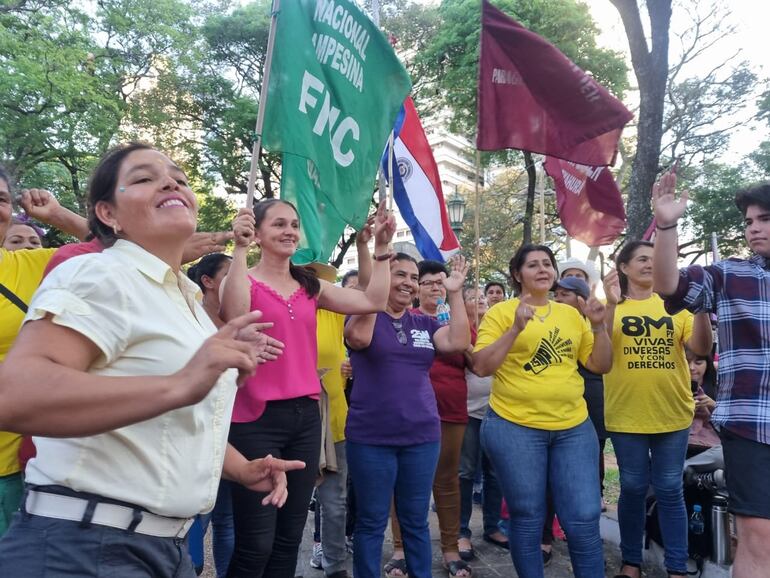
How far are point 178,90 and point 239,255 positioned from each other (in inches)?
718

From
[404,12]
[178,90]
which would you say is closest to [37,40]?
[178,90]

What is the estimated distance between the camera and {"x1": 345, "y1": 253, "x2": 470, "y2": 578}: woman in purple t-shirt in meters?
3.44

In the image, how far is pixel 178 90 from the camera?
1886 cm

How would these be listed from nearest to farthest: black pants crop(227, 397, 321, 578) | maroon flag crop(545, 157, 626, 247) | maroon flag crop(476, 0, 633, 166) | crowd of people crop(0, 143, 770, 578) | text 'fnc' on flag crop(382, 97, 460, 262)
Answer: crowd of people crop(0, 143, 770, 578)
black pants crop(227, 397, 321, 578)
maroon flag crop(476, 0, 633, 166)
text 'fnc' on flag crop(382, 97, 460, 262)
maroon flag crop(545, 157, 626, 247)

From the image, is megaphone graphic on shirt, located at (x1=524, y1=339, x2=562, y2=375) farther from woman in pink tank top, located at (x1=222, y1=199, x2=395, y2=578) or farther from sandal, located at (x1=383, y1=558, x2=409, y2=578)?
sandal, located at (x1=383, y1=558, x2=409, y2=578)

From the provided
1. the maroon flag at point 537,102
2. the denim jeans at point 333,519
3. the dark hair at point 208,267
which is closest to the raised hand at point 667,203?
the maroon flag at point 537,102

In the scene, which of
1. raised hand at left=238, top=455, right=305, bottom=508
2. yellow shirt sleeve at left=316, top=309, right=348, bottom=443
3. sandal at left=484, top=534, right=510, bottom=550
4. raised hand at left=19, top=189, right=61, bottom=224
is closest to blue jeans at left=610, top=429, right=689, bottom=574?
sandal at left=484, top=534, right=510, bottom=550

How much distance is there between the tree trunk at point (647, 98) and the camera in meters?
9.52

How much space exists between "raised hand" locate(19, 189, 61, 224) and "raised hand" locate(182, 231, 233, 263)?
0.71 m

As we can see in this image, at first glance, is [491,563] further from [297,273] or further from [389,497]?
[297,273]

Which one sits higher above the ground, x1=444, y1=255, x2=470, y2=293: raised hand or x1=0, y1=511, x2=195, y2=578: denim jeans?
x1=444, y1=255, x2=470, y2=293: raised hand

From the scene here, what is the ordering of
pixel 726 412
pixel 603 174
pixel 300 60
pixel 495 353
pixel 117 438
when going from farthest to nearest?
pixel 603 174, pixel 495 353, pixel 300 60, pixel 726 412, pixel 117 438

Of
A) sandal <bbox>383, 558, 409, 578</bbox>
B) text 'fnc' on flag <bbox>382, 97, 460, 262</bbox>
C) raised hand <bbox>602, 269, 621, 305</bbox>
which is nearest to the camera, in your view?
raised hand <bbox>602, 269, 621, 305</bbox>

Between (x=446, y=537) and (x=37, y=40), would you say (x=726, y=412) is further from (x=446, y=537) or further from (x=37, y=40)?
(x=37, y=40)
